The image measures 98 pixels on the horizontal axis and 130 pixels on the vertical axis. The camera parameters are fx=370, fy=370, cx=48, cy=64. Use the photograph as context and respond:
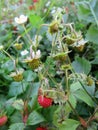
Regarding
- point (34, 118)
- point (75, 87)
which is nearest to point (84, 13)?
point (75, 87)

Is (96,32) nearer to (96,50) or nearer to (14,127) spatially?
(96,50)

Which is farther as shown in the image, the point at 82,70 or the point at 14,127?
the point at 82,70

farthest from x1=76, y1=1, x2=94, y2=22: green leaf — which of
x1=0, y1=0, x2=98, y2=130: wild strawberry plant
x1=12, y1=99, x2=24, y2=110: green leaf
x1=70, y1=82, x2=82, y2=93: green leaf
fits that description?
x1=12, y1=99, x2=24, y2=110: green leaf

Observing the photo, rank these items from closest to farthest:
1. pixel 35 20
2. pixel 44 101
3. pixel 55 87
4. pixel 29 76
A: 1. pixel 44 101
2. pixel 55 87
3. pixel 29 76
4. pixel 35 20

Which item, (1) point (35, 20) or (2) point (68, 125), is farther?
(1) point (35, 20)

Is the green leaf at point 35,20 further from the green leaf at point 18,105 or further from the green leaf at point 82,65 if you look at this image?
the green leaf at point 18,105

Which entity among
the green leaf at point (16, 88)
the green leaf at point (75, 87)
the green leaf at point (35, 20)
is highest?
the green leaf at point (35, 20)

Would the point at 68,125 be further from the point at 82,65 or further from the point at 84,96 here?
the point at 82,65

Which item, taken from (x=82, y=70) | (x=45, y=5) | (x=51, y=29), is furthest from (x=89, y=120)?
(x=45, y=5)

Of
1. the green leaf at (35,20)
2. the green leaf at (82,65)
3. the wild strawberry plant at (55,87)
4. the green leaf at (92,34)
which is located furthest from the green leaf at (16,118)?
the green leaf at (35,20)
